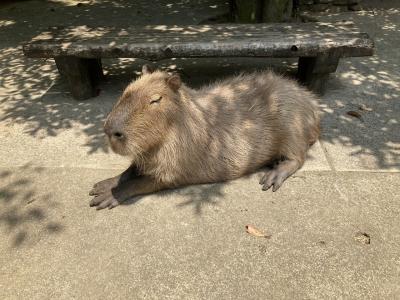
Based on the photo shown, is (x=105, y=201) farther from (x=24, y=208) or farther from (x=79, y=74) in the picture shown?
(x=79, y=74)

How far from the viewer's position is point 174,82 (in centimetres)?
289

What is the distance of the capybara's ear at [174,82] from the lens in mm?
2871

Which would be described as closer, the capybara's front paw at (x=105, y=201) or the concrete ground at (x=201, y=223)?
the concrete ground at (x=201, y=223)

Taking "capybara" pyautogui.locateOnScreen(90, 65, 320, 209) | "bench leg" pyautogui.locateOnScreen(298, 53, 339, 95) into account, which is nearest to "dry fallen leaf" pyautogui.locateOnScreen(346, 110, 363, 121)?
"bench leg" pyautogui.locateOnScreen(298, 53, 339, 95)

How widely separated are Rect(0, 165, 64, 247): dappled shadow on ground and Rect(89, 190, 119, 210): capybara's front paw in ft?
1.11

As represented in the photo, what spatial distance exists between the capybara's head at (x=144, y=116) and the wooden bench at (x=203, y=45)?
1.56 m

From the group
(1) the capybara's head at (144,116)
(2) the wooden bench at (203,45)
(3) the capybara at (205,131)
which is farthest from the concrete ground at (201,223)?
(1) the capybara's head at (144,116)

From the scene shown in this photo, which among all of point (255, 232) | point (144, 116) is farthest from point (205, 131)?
point (255, 232)

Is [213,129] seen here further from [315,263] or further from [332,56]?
[332,56]

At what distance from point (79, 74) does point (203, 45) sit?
5.69 ft

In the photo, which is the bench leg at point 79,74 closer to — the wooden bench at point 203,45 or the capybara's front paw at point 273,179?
the wooden bench at point 203,45

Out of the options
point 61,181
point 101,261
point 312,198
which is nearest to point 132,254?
point 101,261

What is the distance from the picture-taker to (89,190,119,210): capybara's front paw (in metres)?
3.26

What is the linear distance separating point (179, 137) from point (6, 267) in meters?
1.66
